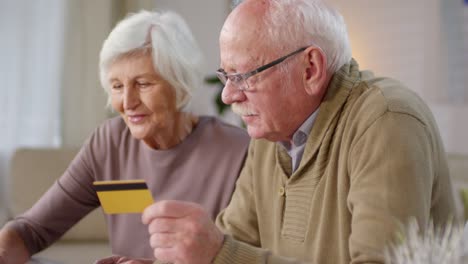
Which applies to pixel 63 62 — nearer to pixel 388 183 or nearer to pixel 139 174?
pixel 139 174

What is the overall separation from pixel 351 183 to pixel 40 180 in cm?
219

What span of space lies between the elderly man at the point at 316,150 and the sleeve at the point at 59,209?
686 mm

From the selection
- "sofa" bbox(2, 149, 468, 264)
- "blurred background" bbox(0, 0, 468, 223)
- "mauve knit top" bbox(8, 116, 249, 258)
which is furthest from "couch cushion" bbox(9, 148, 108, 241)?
"mauve knit top" bbox(8, 116, 249, 258)

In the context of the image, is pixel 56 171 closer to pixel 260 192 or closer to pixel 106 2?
pixel 106 2

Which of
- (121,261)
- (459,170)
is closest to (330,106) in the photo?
(121,261)

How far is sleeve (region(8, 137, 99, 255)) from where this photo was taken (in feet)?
6.16

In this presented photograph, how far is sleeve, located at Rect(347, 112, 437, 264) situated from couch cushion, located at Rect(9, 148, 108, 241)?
2.06 metres

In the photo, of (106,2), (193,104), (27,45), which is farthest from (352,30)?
(193,104)

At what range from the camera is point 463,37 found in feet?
14.3

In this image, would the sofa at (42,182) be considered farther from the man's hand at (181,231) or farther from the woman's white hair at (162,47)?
the man's hand at (181,231)

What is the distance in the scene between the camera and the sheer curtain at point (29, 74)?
3816mm

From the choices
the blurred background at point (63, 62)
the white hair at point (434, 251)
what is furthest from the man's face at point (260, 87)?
the blurred background at point (63, 62)

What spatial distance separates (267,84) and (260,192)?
319 mm

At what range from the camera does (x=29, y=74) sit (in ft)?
12.7
